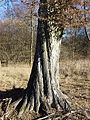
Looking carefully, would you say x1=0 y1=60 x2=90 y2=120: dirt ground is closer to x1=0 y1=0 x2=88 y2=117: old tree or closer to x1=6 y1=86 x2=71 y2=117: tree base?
x1=6 y1=86 x2=71 y2=117: tree base

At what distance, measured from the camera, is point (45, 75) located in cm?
1024

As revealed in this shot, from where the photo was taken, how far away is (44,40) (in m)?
10.0

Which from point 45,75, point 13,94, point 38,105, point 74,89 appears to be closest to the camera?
point 38,105

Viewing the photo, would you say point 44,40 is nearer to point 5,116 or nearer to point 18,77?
point 5,116

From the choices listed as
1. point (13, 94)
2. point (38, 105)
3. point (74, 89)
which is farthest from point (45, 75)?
point (74, 89)

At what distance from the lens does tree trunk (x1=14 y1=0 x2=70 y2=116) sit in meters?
9.98

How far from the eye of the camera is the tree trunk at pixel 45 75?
998 cm

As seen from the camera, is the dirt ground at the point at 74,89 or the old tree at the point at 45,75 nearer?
the dirt ground at the point at 74,89

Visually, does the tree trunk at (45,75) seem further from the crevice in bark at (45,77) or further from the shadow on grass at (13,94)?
the shadow on grass at (13,94)

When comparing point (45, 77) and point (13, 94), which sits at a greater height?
point (45, 77)

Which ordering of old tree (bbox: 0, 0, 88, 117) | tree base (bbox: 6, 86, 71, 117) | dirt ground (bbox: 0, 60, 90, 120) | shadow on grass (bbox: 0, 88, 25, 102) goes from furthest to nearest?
shadow on grass (bbox: 0, 88, 25, 102) < old tree (bbox: 0, 0, 88, 117) < tree base (bbox: 6, 86, 71, 117) < dirt ground (bbox: 0, 60, 90, 120)

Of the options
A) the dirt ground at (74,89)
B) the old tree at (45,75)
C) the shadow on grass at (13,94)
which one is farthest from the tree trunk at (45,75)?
the dirt ground at (74,89)

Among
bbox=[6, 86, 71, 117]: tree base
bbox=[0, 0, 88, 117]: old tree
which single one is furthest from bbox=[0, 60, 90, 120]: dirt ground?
bbox=[0, 0, 88, 117]: old tree

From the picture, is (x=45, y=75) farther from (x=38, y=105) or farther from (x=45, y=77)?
(x=38, y=105)
